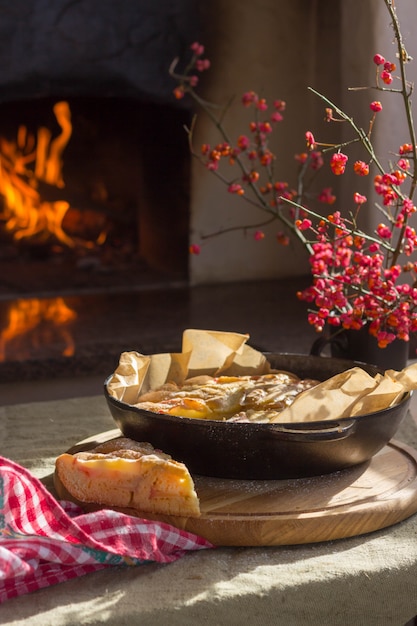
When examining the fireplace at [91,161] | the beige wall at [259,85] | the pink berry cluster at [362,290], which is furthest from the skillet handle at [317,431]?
the beige wall at [259,85]

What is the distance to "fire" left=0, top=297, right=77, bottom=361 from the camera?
8.83 feet

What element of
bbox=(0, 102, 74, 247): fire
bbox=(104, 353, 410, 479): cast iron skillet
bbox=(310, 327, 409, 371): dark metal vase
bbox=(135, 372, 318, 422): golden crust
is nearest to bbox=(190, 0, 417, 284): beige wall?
bbox=(0, 102, 74, 247): fire

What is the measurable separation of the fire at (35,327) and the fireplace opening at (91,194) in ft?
0.54

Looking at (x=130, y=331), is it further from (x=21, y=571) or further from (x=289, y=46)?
(x=21, y=571)

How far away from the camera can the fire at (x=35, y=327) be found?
8.83 feet

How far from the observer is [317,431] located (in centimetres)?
97

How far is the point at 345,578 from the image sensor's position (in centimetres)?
89

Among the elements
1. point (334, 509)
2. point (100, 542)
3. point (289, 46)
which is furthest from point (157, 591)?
point (289, 46)

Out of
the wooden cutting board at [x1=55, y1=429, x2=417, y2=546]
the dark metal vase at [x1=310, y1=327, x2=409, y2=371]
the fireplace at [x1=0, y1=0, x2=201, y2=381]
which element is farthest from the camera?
the fireplace at [x1=0, y1=0, x2=201, y2=381]

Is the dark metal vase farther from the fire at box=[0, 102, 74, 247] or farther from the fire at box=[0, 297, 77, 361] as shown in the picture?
the fire at box=[0, 102, 74, 247]

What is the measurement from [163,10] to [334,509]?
2.66 metres

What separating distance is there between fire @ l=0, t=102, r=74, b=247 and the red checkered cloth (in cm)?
262

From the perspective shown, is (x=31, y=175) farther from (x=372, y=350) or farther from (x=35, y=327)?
(x=372, y=350)

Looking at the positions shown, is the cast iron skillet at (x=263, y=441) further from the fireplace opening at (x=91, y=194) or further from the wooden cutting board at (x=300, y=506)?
the fireplace opening at (x=91, y=194)
